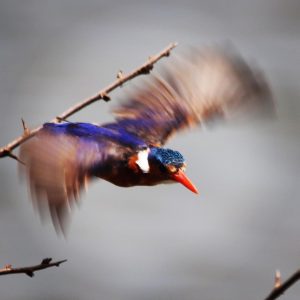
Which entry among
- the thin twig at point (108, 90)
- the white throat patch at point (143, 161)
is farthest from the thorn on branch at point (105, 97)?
the white throat patch at point (143, 161)

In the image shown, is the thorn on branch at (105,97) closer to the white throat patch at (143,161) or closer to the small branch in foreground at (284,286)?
the white throat patch at (143,161)

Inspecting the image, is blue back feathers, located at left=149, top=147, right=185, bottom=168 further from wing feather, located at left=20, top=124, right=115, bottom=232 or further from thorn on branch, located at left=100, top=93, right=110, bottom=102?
thorn on branch, located at left=100, top=93, right=110, bottom=102

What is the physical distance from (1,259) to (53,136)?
464 cm

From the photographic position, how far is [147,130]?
3.10 metres

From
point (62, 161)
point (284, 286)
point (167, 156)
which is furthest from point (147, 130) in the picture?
point (284, 286)

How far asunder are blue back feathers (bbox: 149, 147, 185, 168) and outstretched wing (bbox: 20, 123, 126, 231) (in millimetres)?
125

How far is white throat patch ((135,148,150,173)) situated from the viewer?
2.84 meters

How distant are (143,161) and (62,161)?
446mm

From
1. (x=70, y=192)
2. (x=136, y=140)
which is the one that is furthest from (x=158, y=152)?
(x=70, y=192)

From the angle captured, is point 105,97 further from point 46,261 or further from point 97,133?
point 97,133

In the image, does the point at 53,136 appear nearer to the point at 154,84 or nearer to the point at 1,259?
the point at 154,84

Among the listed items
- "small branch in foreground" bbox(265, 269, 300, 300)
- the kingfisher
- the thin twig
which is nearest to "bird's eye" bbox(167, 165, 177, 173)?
the kingfisher

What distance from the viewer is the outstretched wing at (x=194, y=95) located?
314 cm

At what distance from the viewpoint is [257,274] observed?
23.6 feet
